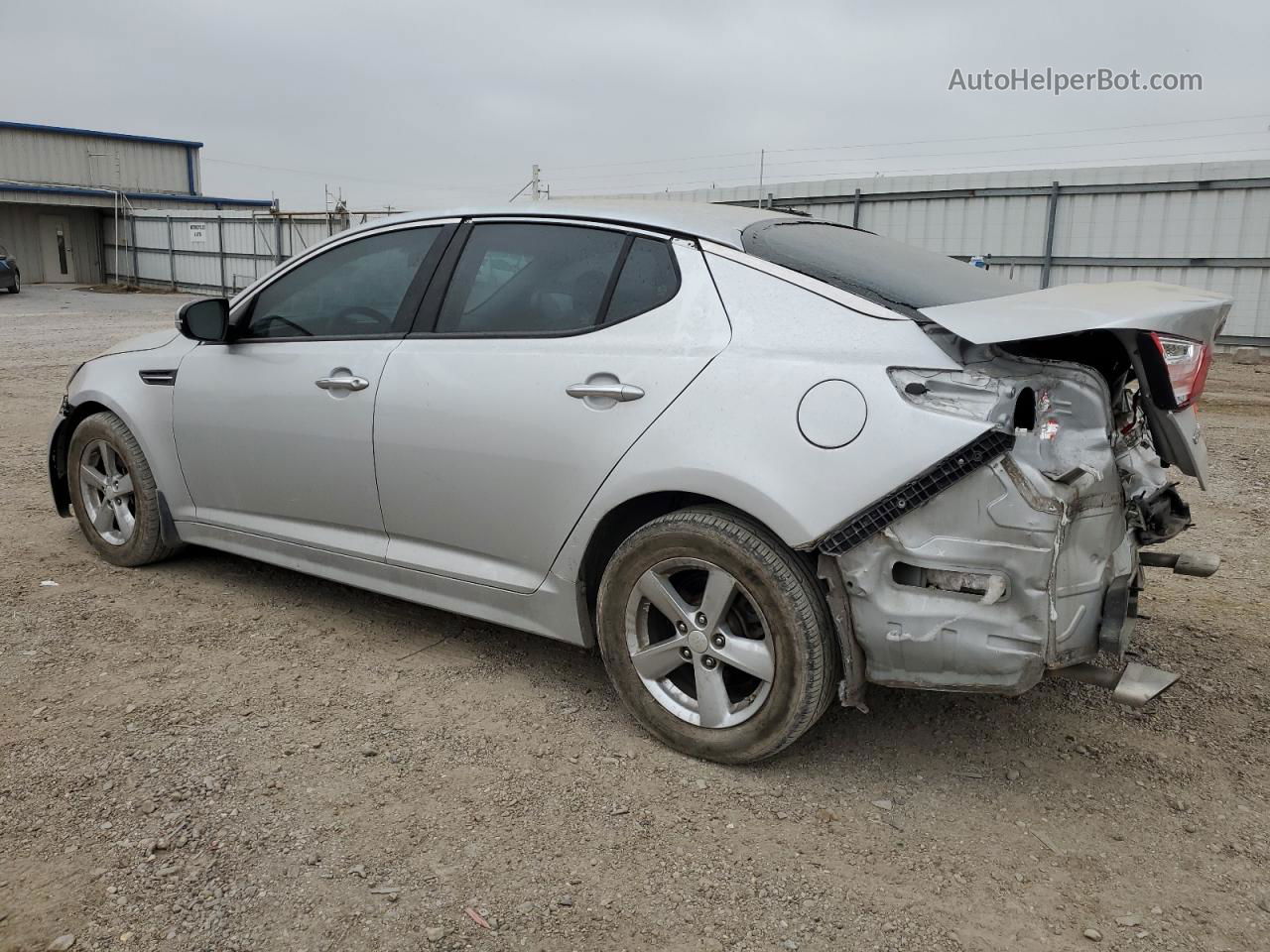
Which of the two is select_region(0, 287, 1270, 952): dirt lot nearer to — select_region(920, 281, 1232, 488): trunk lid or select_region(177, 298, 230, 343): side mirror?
select_region(920, 281, 1232, 488): trunk lid

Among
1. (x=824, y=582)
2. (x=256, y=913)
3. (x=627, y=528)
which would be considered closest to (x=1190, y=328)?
(x=824, y=582)

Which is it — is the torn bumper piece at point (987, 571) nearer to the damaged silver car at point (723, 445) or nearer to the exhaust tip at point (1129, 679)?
the damaged silver car at point (723, 445)

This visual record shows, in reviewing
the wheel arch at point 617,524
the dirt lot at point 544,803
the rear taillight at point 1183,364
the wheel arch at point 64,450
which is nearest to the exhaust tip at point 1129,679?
the dirt lot at point 544,803

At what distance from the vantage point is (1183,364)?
2711mm

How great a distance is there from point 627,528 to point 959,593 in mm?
1065

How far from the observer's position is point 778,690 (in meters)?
2.87

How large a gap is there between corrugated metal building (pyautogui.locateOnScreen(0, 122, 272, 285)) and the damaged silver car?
34712 millimetres

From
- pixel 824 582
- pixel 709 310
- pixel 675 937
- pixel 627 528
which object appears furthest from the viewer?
pixel 627 528

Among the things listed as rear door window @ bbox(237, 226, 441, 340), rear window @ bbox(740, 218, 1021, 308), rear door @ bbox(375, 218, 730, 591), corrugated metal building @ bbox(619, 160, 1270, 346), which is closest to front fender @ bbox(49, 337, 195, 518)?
rear door window @ bbox(237, 226, 441, 340)

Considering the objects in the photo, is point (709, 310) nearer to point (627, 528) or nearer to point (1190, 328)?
point (627, 528)

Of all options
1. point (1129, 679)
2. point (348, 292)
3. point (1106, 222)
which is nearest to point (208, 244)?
point (1106, 222)

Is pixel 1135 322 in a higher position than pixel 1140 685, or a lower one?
higher

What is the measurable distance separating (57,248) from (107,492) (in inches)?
1368

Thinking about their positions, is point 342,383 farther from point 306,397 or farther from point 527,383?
point 527,383
